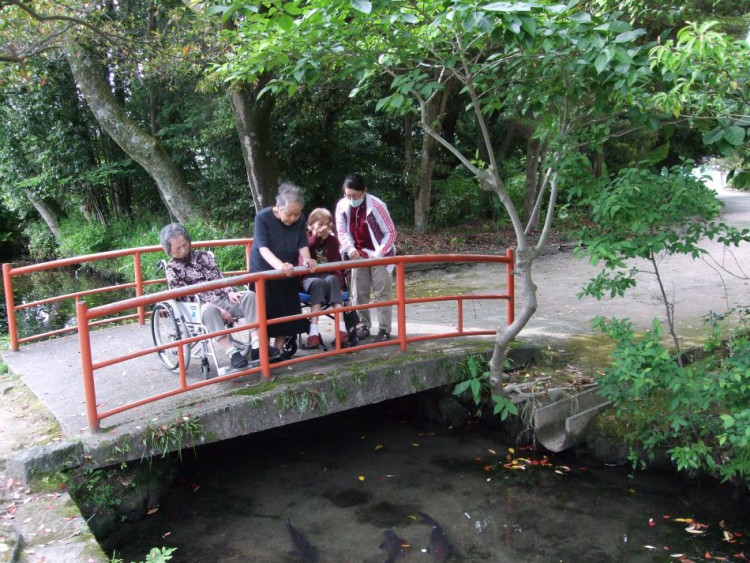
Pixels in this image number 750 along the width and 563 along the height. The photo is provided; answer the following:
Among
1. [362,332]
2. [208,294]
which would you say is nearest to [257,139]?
[362,332]

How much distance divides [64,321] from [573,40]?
12243mm

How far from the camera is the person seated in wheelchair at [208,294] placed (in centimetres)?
539

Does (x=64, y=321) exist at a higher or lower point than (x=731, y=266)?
lower

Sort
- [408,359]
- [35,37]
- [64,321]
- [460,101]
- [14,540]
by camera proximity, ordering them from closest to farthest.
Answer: [14,540], [408,359], [35,37], [64,321], [460,101]

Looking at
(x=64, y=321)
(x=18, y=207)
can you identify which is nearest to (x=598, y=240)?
(x=64, y=321)

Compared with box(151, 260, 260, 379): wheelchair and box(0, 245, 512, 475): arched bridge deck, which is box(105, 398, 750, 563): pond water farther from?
box(151, 260, 260, 379): wheelchair

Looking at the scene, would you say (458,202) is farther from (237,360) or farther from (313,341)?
(237,360)

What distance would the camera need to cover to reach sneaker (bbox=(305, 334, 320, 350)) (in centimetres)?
633

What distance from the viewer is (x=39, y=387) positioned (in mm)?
5652

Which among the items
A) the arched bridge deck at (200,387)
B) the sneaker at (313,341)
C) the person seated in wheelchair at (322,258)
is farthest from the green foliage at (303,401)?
the sneaker at (313,341)

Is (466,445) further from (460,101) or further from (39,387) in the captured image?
(460,101)

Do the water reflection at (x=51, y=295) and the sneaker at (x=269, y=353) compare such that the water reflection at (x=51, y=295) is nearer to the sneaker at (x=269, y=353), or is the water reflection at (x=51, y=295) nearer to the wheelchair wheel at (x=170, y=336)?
the wheelchair wheel at (x=170, y=336)

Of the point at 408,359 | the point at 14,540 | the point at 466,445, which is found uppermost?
the point at 408,359

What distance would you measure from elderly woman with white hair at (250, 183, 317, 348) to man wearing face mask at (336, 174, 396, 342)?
591mm
